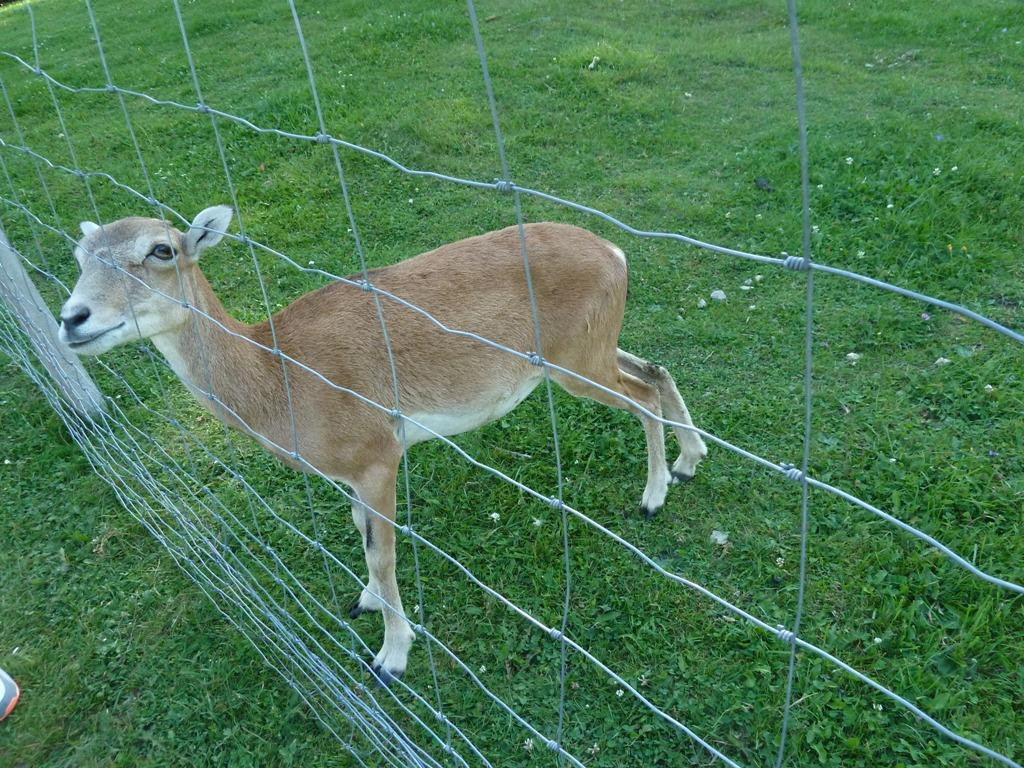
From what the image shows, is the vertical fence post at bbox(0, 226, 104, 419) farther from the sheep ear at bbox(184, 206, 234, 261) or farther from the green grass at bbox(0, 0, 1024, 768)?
the sheep ear at bbox(184, 206, 234, 261)

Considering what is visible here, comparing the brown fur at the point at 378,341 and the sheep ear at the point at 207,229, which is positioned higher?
the sheep ear at the point at 207,229

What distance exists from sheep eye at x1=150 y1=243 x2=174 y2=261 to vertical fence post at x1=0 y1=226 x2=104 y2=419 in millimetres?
1618

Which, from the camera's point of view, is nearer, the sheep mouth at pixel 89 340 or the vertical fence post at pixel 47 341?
the sheep mouth at pixel 89 340

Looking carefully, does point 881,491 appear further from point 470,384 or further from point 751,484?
point 470,384

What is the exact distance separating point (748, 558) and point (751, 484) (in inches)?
17.7

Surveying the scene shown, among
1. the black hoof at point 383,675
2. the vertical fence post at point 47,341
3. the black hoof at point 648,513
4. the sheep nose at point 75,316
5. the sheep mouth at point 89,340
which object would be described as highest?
the sheep nose at point 75,316

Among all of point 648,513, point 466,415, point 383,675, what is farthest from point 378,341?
point 648,513

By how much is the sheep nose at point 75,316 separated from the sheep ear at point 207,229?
41 centimetres

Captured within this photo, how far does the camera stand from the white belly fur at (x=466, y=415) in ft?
10.1

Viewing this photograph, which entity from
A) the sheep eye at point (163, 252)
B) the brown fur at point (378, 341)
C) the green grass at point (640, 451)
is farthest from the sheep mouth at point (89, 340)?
the green grass at point (640, 451)

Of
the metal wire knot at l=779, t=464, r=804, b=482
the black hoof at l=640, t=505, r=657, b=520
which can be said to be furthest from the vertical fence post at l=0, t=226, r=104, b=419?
the metal wire knot at l=779, t=464, r=804, b=482

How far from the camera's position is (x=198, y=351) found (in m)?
2.90

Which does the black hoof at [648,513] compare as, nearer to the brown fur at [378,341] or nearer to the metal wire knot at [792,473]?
the brown fur at [378,341]

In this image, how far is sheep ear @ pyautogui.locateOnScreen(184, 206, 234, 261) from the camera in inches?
109
